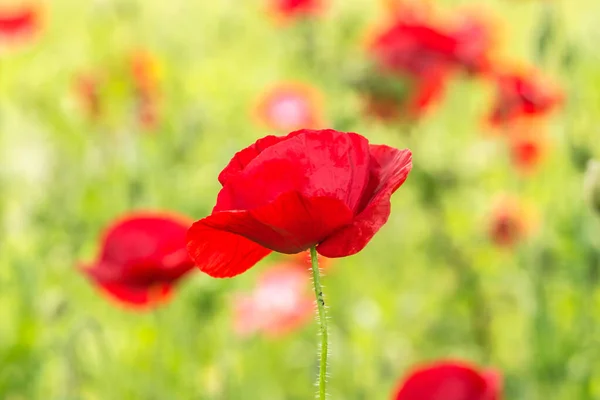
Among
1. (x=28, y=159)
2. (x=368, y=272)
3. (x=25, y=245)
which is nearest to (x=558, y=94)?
(x=368, y=272)

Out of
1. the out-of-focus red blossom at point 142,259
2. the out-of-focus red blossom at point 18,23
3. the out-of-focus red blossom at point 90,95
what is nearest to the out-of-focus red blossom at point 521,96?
the out-of-focus red blossom at point 142,259

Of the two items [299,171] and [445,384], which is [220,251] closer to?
[299,171]

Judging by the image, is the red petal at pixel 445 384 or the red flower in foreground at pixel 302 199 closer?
the red flower in foreground at pixel 302 199

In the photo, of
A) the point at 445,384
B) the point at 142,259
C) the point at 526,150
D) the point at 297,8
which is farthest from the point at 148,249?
the point at 297,8

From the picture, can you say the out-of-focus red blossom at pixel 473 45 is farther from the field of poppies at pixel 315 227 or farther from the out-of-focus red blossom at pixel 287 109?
the out-of-focus red blossom at pixel 287 109

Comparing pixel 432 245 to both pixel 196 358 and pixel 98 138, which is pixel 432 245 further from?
pixel 98 138

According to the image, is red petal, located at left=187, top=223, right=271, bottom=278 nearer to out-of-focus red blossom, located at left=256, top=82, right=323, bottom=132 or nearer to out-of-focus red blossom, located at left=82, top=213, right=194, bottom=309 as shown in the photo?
out-of-focus red blossom, located at left=82, top=213, right=194, bottom=309

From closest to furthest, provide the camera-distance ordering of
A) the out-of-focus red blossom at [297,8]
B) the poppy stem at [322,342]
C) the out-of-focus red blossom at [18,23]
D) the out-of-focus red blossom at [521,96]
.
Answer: the poppy stem at [322,342]
the out-of-focus red blossom at [521,96]
the out-of-focus red blossom at [297,8]
the out-of-focus red blossom at [18,23]
